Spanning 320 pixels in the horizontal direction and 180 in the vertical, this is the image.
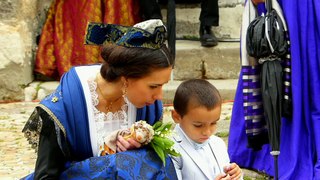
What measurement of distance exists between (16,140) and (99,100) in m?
2.15

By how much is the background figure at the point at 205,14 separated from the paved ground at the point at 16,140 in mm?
710

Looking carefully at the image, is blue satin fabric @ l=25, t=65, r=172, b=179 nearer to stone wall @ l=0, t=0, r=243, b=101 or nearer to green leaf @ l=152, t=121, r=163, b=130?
green leaf @ l=152, t=121, r=163, b=130

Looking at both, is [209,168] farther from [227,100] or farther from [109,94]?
[227,100]

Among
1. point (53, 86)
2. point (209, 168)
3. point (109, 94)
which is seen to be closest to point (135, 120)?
point (109, 94)

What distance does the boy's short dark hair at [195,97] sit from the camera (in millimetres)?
2348

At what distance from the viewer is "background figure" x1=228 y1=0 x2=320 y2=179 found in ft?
11.0

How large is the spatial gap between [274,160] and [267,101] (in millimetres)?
336

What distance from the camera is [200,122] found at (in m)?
2.35

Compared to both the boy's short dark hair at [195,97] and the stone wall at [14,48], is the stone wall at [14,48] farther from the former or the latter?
the boy's short dark hair at [195,97]

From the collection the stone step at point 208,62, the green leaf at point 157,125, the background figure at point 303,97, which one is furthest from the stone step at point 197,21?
the green leaf at point 157,125

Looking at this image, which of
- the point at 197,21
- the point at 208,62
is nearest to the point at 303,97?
the point at 208,62

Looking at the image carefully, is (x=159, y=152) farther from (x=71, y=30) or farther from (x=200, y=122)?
(x=71, y=30)

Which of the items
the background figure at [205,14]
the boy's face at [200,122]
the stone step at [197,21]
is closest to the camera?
the boy's face at [200,122]

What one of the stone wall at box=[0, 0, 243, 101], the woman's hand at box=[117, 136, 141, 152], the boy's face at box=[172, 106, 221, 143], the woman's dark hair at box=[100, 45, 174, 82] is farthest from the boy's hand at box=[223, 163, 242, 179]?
the stone wall at box=[0, 0, 243, 101]
